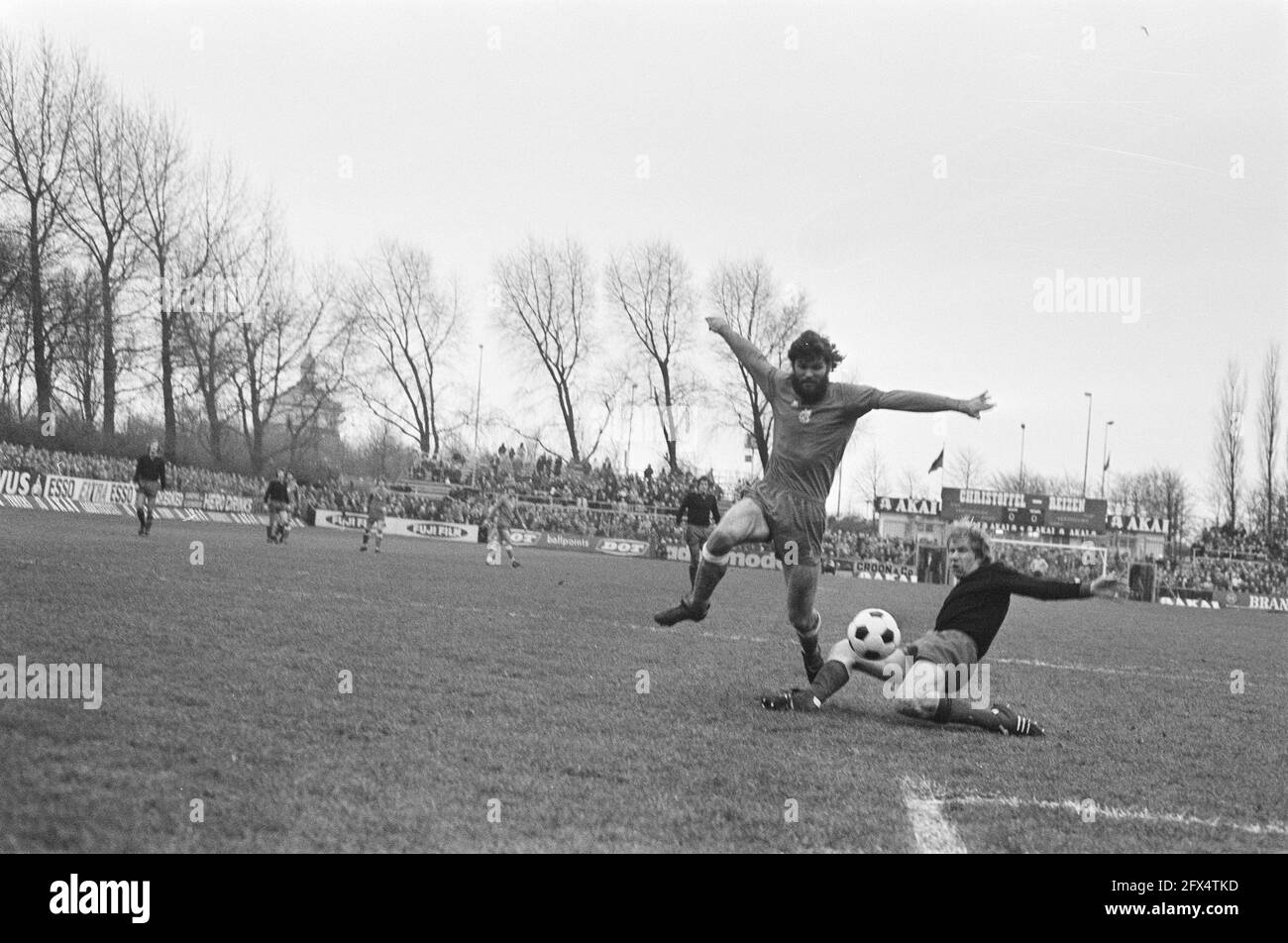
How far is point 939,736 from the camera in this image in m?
6.24

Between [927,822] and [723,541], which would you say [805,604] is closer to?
[723,541]

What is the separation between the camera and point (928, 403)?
22.1 feet

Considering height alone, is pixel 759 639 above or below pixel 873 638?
below

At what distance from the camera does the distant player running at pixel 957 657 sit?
6.49 m

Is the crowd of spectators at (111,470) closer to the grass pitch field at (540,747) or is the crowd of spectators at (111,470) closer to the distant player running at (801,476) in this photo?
the grass pitch field at (540,747)

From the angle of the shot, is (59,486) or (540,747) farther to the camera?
(59,486)

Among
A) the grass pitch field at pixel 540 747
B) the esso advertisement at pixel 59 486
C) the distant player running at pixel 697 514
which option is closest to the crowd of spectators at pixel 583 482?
the esso advertisement at pixel 59 486

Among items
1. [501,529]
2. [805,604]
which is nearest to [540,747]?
[805,604]

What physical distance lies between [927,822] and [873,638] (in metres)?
2.89

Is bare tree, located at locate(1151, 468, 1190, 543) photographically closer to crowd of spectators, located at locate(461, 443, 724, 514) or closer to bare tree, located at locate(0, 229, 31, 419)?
crowd of spectators, located at locate(461, 443, 724, 514)

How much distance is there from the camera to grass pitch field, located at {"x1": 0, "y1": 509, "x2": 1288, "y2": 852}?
3.76 metres

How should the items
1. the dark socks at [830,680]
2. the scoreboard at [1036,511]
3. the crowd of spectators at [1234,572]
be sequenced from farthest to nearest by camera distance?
1. the scoreboard at [1036,511]
2. the crowd of spectators at [1234,572]
3. the dark socks at [830,680]

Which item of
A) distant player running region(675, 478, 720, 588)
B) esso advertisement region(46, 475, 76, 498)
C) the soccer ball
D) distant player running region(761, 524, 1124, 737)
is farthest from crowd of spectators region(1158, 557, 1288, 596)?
esso advertisement region(46, 475, 76, 498)

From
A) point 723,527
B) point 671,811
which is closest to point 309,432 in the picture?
point 723,527
